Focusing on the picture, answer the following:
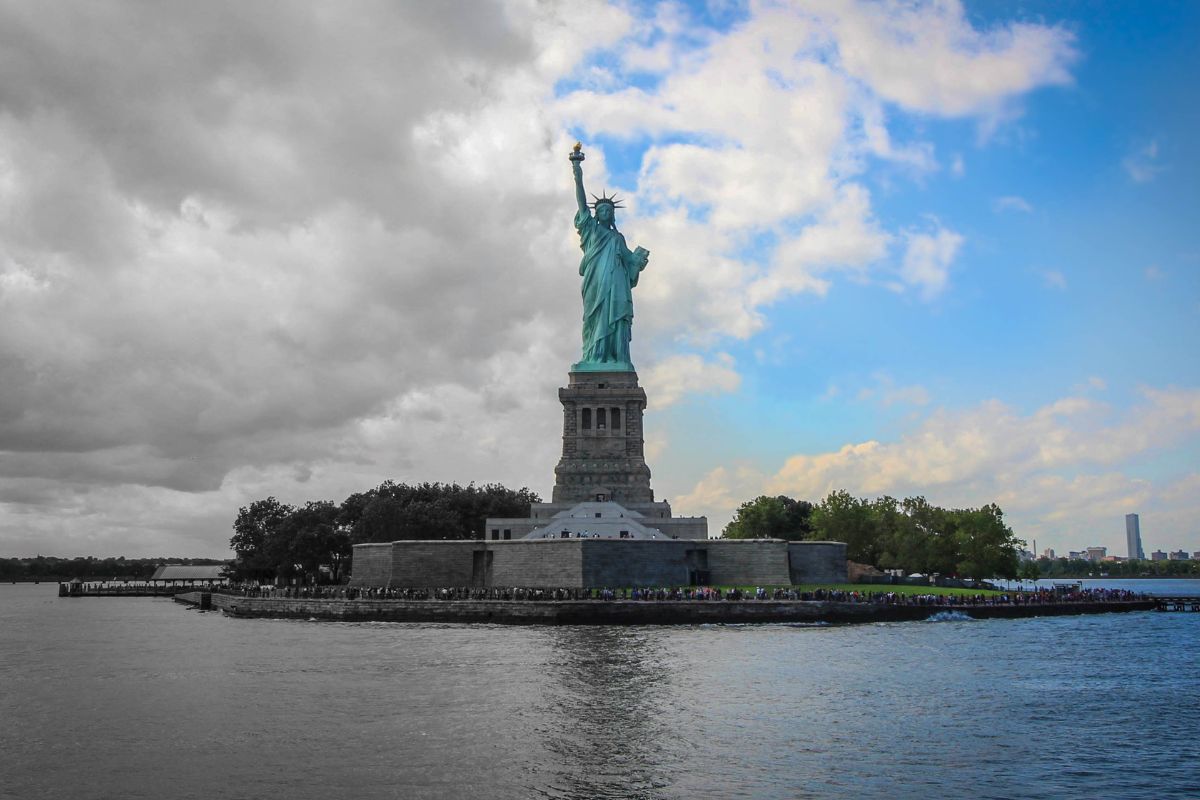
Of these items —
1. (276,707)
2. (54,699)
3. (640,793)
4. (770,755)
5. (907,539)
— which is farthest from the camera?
(907,539)

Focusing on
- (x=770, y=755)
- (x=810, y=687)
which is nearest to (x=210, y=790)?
(x=770, y=755)

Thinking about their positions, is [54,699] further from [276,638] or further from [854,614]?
[854,614]

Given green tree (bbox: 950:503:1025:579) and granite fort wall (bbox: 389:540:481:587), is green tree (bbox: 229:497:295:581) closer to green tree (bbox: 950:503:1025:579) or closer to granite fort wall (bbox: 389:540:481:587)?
granite fort wall (bbox: 389:540:481:587)

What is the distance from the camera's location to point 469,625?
51.4 meters

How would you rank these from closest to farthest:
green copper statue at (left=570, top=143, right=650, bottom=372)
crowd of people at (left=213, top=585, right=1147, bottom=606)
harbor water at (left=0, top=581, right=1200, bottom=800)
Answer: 1. harbor water at (left=0, top=581, right=1200, bottom=800)
2. crowd of people at (left=213, top=585, right=1147, bottom=606)
3. green copper statue at (left=570, top=143, right=650, bottom=372)

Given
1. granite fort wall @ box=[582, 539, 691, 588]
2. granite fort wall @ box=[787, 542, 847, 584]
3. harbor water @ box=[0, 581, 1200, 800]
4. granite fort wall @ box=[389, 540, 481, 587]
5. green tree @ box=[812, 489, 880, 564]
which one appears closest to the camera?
harbor water @ box=[0, 581, 1200, 800]

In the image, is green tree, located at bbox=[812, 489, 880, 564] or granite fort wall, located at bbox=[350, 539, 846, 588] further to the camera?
green tree, located at bbox=[812, 489, 880, 564]

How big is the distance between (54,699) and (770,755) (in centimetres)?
2059

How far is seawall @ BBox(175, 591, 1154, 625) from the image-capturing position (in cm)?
5022

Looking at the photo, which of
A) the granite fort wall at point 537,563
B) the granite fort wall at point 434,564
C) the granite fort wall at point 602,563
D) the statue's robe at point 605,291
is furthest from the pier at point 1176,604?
the granite fort wall at point 434,564

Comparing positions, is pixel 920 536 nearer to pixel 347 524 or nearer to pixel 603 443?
pixel 603 443

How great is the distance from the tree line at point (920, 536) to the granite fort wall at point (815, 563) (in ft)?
58.3

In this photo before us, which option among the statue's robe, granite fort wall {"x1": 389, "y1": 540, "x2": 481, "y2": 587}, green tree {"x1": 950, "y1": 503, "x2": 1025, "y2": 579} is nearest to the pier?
green tree {"x1": 950, "y1": 503, "x2": 1025, "y2": 579}

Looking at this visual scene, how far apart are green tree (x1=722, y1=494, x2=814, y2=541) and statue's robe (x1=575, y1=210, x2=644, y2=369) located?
27.5 meters
